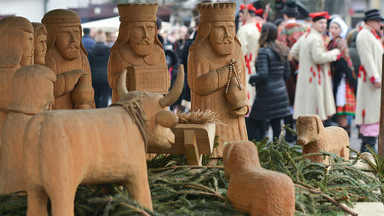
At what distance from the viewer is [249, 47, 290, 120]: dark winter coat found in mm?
7227

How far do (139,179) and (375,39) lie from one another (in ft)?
18.3

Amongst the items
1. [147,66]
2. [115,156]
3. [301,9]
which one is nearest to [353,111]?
[301,9]

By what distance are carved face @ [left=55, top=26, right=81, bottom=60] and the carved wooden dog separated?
4.67ft

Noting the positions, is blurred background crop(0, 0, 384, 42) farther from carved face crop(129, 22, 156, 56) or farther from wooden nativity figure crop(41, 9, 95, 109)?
wooden nativity figure crop(41, 9, 95, 109)

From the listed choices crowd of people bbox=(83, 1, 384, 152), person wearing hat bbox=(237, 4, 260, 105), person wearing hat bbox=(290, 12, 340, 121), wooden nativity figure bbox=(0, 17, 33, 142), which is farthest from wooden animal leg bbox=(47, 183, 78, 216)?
person wearing hat bbox=(237, 4, 260, 105)

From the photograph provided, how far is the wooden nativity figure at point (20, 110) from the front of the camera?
8.73 ft

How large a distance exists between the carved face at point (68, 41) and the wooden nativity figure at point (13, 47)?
617 mm

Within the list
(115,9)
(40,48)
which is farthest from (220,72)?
(115,9)

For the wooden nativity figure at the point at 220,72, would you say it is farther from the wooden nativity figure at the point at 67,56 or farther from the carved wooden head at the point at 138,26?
the wooden nativity figure at the point at 67,56

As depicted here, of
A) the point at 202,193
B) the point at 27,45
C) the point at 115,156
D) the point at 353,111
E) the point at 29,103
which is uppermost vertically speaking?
the point at 27,45

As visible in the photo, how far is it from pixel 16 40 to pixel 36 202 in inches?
43.4

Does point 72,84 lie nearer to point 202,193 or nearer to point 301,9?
point 202,193

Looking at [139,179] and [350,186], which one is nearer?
[139,179]

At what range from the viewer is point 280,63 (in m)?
7.32
